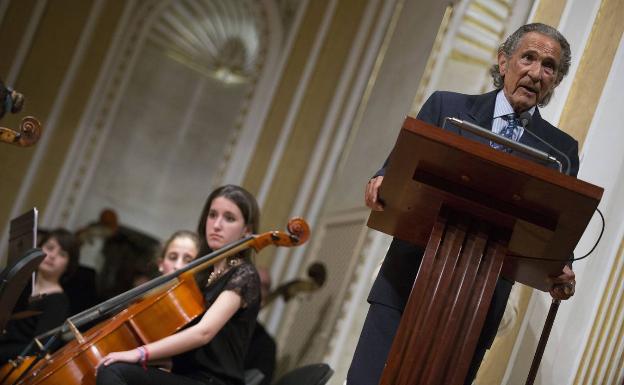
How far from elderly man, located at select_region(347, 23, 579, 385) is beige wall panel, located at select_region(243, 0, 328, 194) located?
514cm

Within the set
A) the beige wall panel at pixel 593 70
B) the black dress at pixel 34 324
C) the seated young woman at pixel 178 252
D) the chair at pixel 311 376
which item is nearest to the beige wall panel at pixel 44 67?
the black dress at pixel 34 324

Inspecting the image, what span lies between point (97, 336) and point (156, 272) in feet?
3.72

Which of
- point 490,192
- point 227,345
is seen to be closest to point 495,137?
point 490,192

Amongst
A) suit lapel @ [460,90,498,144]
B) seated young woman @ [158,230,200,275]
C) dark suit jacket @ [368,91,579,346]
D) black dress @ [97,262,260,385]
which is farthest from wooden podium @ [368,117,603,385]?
seated young woman @ [158,230,200,275]

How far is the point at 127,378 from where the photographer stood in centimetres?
286

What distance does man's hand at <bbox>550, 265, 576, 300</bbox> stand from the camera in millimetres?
2367

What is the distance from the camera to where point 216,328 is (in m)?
3.10

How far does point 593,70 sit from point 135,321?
6.64ft

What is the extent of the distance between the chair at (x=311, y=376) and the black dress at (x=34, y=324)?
1386 millimetres

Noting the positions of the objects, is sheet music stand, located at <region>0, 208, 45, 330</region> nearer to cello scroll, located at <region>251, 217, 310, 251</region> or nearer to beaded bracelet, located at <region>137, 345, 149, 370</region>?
beaded bracelet, located at <region>137, 345, 149, 370</region>

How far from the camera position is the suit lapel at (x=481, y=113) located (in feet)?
8.24

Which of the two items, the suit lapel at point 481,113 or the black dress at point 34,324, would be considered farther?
the black dress at point 34,324

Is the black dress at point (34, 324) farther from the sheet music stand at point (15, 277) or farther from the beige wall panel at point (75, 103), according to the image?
the beige wall panel at point (75, 103)

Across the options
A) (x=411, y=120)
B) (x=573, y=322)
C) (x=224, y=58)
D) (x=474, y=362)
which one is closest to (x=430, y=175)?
(x=411, y=120)
